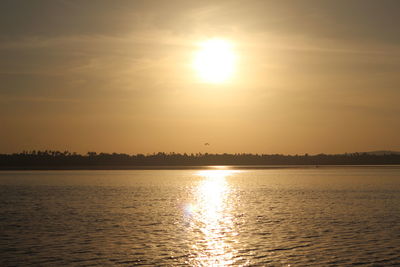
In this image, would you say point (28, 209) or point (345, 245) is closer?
point (345, 245)

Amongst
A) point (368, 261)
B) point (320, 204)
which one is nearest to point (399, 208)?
point (320, 204)

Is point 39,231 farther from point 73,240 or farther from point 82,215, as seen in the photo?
point 82,215

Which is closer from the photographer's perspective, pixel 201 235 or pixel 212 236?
pixel 212 236

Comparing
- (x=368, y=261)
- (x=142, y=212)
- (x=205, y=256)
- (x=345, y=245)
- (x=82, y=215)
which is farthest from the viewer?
(x=142, y=212)

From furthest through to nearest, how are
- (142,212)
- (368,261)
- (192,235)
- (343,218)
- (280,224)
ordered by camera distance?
(142,212) < (343,218) < (280,224) < (192,235) < (368,261)

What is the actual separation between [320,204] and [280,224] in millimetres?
21174

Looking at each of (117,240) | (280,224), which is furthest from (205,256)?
(280,224)

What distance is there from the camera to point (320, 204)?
60469 mm

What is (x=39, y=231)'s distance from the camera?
122ft

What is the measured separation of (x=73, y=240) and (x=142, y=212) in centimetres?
1921

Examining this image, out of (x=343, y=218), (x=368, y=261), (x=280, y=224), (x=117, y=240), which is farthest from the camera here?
(x=343, y=218)

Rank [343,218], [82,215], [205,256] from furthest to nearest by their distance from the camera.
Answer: [82,215] < [343,218] < [205,256]

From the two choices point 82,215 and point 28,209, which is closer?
point 82,215

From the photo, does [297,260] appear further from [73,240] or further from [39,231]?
[39,231]
